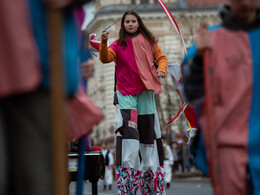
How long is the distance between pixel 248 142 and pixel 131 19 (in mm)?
4018

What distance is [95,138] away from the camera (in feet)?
206

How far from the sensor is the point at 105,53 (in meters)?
7.98

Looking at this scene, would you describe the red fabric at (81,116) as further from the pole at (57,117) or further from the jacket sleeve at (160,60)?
the jacket sleeve at (160,60)

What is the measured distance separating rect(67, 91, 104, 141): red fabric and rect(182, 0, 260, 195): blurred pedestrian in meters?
0.74

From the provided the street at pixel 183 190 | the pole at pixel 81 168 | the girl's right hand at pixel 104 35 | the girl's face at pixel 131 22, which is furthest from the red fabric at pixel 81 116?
the street at pixel 183 190

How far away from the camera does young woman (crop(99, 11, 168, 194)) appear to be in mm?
8078

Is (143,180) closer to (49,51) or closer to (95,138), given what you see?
(49,51)

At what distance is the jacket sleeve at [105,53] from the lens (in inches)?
310

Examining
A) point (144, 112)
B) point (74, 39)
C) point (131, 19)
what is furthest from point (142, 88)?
point (74, 39)

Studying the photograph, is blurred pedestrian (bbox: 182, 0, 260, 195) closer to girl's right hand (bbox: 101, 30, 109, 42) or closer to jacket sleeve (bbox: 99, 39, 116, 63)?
girl's right hand (bbox: 101, 30, 109, 42)

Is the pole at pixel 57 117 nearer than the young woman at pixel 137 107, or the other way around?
the pole at pixel 57 117

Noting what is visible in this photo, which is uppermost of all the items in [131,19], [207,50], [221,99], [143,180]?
[131,19]

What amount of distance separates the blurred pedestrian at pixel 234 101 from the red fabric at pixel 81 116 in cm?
74

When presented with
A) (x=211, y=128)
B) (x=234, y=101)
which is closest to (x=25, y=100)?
(x=211, y=128)
